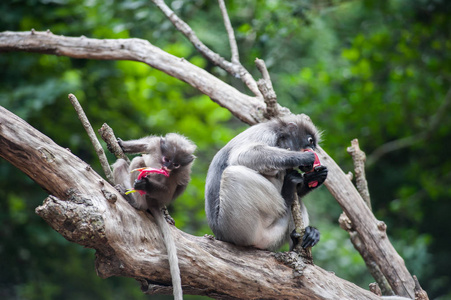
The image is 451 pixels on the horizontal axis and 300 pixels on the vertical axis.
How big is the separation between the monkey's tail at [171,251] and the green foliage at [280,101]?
306cm

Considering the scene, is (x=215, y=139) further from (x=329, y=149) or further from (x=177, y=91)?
(x=329, y=149)

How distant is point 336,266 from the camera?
8.95 m

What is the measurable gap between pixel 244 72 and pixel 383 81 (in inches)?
212

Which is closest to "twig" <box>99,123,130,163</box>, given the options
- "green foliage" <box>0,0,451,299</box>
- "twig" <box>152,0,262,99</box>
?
"twig" <box>152,0,262,99</box>

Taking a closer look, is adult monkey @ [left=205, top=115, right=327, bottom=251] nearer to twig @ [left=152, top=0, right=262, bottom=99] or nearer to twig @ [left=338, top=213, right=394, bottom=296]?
twig @ [left=338, top=213, right=394, bottom=296]

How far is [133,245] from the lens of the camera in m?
3.52

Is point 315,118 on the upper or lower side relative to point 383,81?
lower

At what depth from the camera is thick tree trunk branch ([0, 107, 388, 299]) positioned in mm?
3268

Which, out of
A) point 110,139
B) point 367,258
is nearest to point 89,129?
point 110,139

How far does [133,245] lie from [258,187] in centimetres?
117

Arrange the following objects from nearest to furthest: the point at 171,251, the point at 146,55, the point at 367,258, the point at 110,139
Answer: the point at 171,251
the point at 110,139
the point at 367,258
the point at 146,55

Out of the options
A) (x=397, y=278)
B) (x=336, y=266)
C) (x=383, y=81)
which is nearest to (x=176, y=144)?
(x=397, y=278)

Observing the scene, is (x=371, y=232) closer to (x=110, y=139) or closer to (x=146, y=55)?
(x=110, y=139)

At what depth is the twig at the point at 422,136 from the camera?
8797 millimetres
